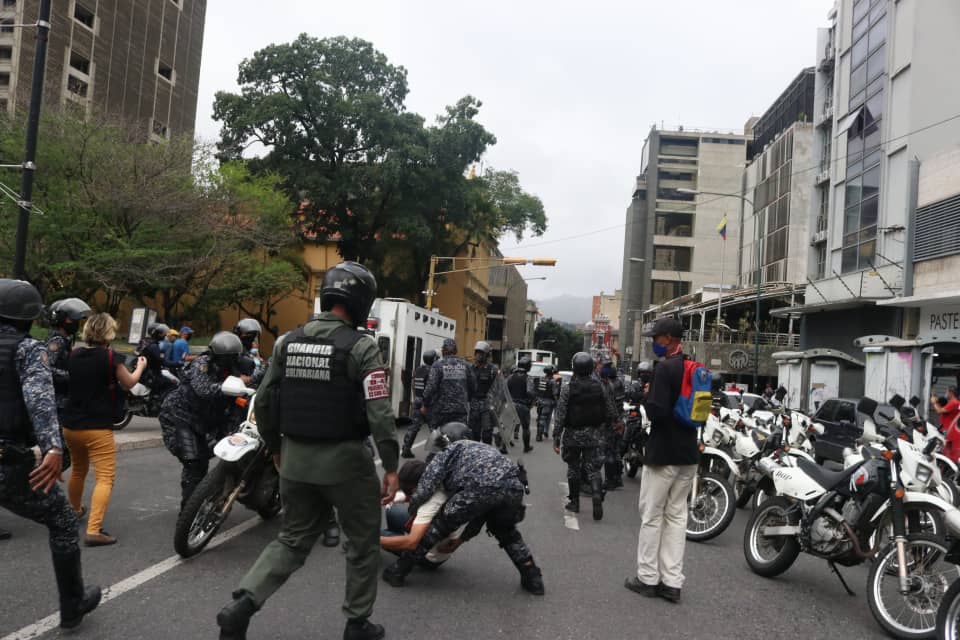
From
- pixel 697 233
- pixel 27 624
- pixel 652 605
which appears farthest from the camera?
pixel 697 233

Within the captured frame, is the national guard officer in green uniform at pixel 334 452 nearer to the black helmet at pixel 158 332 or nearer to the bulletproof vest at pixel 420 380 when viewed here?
the bulletproof vest at pixel 420 380

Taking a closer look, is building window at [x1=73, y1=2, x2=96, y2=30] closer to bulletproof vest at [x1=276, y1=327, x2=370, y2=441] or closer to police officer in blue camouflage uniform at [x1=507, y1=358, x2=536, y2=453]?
police officer in blue camouflage uniform at [x1=507, y1=358, x2=536, y2=453]

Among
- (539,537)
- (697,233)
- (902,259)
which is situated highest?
(697,233)

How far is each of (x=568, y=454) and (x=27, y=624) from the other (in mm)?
5132

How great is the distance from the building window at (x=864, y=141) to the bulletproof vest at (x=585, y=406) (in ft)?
69.0

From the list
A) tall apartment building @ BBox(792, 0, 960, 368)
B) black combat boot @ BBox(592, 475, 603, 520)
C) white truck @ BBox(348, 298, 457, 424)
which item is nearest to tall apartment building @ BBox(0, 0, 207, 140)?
white truck @ BBox(348, 298, 457, 424)

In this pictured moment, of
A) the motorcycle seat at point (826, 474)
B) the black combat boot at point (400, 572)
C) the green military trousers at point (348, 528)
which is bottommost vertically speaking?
the black combat boot at point (400, 572)

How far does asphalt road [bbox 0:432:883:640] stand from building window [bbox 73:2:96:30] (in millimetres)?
Answer: 47133

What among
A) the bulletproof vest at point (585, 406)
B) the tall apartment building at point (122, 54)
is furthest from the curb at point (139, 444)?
the tall apartment building at point (122, 54)

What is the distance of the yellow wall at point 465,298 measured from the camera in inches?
1793

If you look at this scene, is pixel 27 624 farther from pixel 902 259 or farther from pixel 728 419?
pixel 902 259

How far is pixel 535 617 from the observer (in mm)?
4309

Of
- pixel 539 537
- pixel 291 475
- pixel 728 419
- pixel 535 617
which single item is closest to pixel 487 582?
pixel 535 617

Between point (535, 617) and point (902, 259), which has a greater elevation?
point (902, 259)
